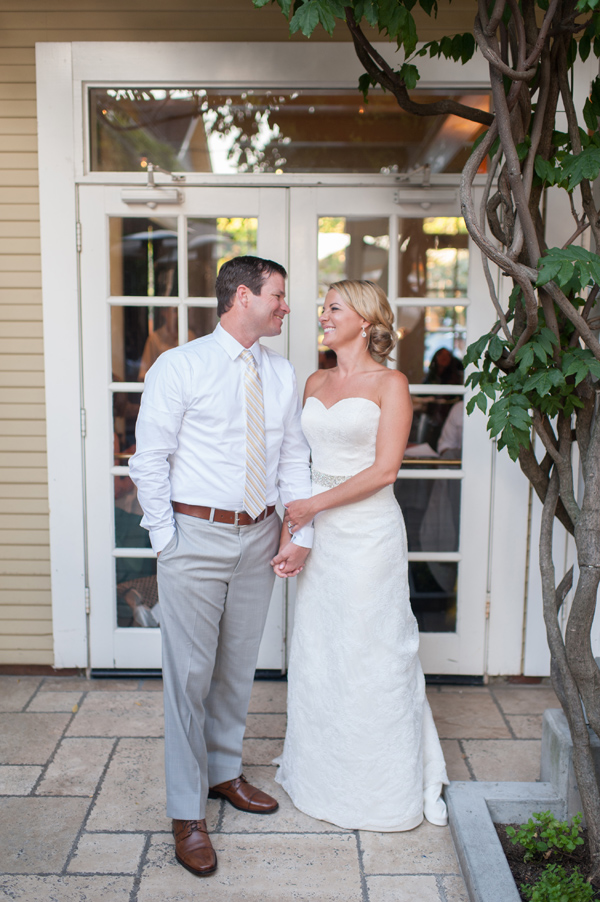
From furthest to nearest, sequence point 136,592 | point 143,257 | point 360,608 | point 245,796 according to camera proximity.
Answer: point 136,592, point 143,257, point 245,796, point 360,608

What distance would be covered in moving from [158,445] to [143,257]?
4.83ft

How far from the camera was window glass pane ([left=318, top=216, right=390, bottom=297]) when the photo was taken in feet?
11.7

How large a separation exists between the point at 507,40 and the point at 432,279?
1.27 meters

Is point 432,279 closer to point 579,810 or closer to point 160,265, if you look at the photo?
point 160,265

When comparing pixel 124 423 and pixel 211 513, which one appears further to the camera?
pixel 124 423

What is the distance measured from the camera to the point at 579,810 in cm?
268

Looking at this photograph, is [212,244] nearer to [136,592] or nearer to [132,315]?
[132,315]

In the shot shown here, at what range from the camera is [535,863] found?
2445 mm

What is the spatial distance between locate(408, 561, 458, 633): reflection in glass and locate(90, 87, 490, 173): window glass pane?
1891 millimetres

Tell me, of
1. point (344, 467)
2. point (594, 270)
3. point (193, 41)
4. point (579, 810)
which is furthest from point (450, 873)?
point (193, 41)

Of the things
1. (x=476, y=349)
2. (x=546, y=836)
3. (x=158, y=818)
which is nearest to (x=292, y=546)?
(x=476, y=349)

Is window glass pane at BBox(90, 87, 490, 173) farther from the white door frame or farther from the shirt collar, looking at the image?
the shirt collar

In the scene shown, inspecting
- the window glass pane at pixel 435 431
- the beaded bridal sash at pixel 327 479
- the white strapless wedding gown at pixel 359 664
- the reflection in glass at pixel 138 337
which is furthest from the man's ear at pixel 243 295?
the window glass pane at pixel 435 431

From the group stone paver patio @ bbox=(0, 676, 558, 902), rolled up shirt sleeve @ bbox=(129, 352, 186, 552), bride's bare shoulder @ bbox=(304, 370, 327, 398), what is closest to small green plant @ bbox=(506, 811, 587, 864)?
stone paver patio @ bbox=(0, 676, 558, 902)
